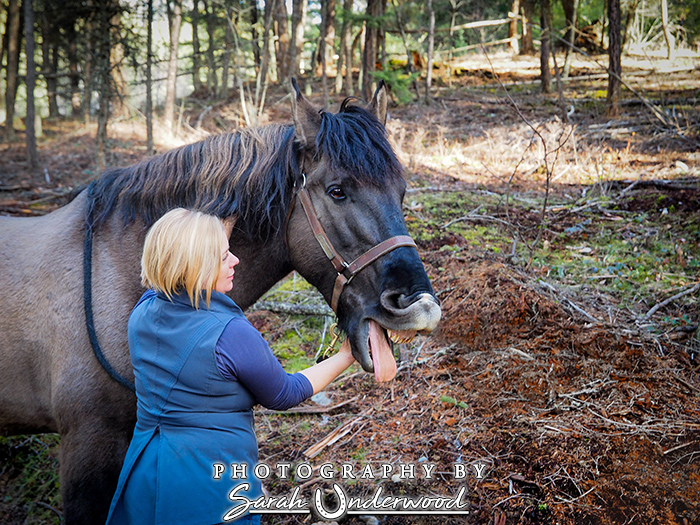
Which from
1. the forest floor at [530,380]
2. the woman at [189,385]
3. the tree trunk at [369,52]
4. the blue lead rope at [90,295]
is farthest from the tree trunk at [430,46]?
the woman at [189,385]

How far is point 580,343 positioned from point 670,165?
669 centimetres

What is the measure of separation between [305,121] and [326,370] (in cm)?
140

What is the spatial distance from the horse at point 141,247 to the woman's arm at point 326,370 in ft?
0.26

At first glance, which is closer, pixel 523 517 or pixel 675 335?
pixel 523 517

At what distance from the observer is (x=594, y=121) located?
488 inches

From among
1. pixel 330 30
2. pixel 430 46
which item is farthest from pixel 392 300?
pixel 330 30

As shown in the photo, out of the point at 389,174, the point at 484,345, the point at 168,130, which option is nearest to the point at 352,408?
the point at 484,345

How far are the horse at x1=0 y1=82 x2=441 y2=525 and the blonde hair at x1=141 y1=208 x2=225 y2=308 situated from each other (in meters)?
0.58

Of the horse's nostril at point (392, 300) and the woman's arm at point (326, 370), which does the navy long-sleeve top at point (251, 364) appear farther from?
the horse's nostril at point (392, 300)

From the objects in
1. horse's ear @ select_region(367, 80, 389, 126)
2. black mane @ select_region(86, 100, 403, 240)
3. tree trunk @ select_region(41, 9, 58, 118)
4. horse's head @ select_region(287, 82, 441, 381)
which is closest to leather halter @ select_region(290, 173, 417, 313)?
horse's head @ select_region(287, 82, 441, 381)

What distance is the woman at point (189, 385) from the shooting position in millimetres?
1773

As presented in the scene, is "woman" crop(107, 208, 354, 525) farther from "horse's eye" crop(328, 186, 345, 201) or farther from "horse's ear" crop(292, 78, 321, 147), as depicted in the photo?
"horse's ear" crop(292, 78, 321, 147)

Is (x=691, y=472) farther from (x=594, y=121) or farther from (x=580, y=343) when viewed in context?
(x=594, y=121)

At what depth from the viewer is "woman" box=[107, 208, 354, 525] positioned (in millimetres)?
1773
